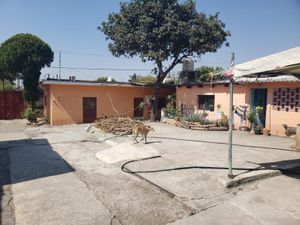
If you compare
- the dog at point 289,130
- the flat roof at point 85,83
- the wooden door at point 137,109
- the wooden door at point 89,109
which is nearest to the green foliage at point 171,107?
the flat roof at point 85,83

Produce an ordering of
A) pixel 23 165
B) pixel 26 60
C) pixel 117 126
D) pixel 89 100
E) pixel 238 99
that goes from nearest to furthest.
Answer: pixel 23 165 → pixel 117 126 → pixel 238 99 → pixel 89 100 → pixel 26 60

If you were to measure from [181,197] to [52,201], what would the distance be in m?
2.33

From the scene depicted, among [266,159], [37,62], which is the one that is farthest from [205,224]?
[37,62]

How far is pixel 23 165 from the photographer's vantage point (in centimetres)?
717

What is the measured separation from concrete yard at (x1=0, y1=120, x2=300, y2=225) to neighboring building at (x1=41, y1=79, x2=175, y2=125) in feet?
26.8

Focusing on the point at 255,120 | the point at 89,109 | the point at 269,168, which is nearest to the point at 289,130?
the point at 255,120

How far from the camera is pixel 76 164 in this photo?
23.9ft

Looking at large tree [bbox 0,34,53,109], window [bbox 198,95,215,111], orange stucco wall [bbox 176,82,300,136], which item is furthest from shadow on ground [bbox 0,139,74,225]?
window [bbox 198,95,215,111]

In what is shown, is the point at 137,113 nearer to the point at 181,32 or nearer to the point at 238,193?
the point at 181,32

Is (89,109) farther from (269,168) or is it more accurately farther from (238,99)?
(269,168)

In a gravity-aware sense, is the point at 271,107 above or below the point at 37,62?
below

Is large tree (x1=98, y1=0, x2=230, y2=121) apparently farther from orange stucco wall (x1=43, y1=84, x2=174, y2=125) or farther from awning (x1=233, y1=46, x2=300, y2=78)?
awning (x1=233, y1=46, x2=300, y2=78)

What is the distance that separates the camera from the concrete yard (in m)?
4.06

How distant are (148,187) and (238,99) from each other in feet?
35.5
